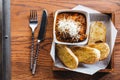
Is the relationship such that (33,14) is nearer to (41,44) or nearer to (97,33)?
(41,44)

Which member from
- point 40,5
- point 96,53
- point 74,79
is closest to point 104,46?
point 96,53

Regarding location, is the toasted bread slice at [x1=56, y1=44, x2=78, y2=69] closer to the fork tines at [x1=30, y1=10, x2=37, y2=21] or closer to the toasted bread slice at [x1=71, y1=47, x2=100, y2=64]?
the toasted bread slice at [x1=71, y1=47, x2=100, y2=64]

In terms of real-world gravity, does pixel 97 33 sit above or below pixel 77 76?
above

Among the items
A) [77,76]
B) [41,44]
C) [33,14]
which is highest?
[33,14]

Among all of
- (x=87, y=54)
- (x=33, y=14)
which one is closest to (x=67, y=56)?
(x=87, y=54)

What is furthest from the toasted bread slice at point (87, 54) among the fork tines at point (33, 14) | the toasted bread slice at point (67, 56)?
the fork tines at point (33, 14)

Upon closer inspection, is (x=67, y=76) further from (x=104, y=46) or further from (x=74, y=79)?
(x=104, y=46)

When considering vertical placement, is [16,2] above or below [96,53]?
above
